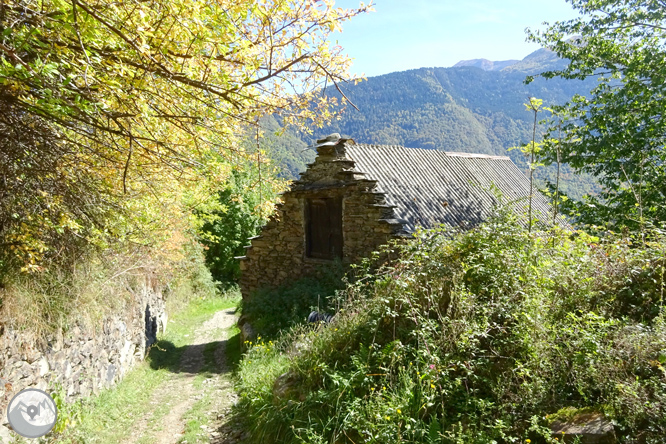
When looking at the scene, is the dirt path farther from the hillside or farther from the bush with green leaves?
the hillside

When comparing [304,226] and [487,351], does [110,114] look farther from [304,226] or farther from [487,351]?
[304,226]

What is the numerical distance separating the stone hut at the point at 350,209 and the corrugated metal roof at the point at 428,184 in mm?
35

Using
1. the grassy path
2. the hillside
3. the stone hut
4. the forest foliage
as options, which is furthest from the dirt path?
the hillside

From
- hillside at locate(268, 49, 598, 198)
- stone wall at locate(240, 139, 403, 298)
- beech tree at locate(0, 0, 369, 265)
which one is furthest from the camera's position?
hillside at locate(268, 49, 598, 198)

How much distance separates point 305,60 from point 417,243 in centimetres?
279

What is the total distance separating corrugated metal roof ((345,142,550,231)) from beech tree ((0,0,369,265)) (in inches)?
231

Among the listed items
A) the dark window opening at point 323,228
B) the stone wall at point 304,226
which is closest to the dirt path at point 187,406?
the stone wall at point 304,226

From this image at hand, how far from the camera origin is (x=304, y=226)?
1127 cm

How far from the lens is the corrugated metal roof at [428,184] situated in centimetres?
1084

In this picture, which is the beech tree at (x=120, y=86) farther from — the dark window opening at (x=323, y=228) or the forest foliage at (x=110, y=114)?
the dark window opening at (x=323, y=228)

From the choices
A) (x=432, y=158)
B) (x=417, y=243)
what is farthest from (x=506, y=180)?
(x=417, y=243)

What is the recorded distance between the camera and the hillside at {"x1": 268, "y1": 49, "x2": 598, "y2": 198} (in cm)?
6481

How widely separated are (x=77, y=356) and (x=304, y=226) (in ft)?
20.4

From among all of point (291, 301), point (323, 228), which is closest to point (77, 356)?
point (291, 301)
